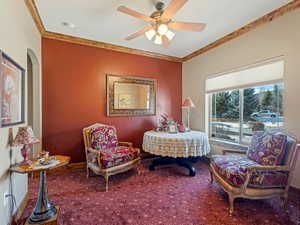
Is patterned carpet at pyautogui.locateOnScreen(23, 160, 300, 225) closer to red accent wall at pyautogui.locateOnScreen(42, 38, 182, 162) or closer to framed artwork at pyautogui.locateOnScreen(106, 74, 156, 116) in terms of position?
red accent wall at pyautogui.locateOnScreen(42, 38, 182, 162)

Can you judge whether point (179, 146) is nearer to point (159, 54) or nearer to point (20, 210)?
point (20, 210)

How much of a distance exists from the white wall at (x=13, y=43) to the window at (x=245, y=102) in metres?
3.58

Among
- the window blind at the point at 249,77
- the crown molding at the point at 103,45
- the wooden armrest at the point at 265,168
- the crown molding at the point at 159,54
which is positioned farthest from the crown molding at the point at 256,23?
the wooden armrest at the point at 265,168

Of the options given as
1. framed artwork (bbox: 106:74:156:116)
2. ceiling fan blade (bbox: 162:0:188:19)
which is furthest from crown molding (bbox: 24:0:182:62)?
ceiling fan blade (bbox: 162:0:188:19)

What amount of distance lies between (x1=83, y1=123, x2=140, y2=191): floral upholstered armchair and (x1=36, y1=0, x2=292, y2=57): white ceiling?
1.91 metres

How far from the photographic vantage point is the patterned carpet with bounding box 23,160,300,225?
1840 mm

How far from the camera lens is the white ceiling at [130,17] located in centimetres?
229

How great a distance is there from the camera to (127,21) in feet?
8.97

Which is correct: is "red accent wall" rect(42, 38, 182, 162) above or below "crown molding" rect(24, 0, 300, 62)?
below

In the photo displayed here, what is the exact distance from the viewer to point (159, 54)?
14.0 ft

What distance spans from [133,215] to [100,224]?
1.26 feet

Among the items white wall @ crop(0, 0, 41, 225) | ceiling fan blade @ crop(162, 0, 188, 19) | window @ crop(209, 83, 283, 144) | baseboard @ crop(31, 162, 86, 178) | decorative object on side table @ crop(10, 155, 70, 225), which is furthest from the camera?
baseboard @ crop(31, 162, 86, 178)

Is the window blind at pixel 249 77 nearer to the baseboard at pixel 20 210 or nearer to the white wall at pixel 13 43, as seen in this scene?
the white wall at pixel 13 43

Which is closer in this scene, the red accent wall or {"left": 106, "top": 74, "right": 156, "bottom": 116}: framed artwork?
the red accent wall
